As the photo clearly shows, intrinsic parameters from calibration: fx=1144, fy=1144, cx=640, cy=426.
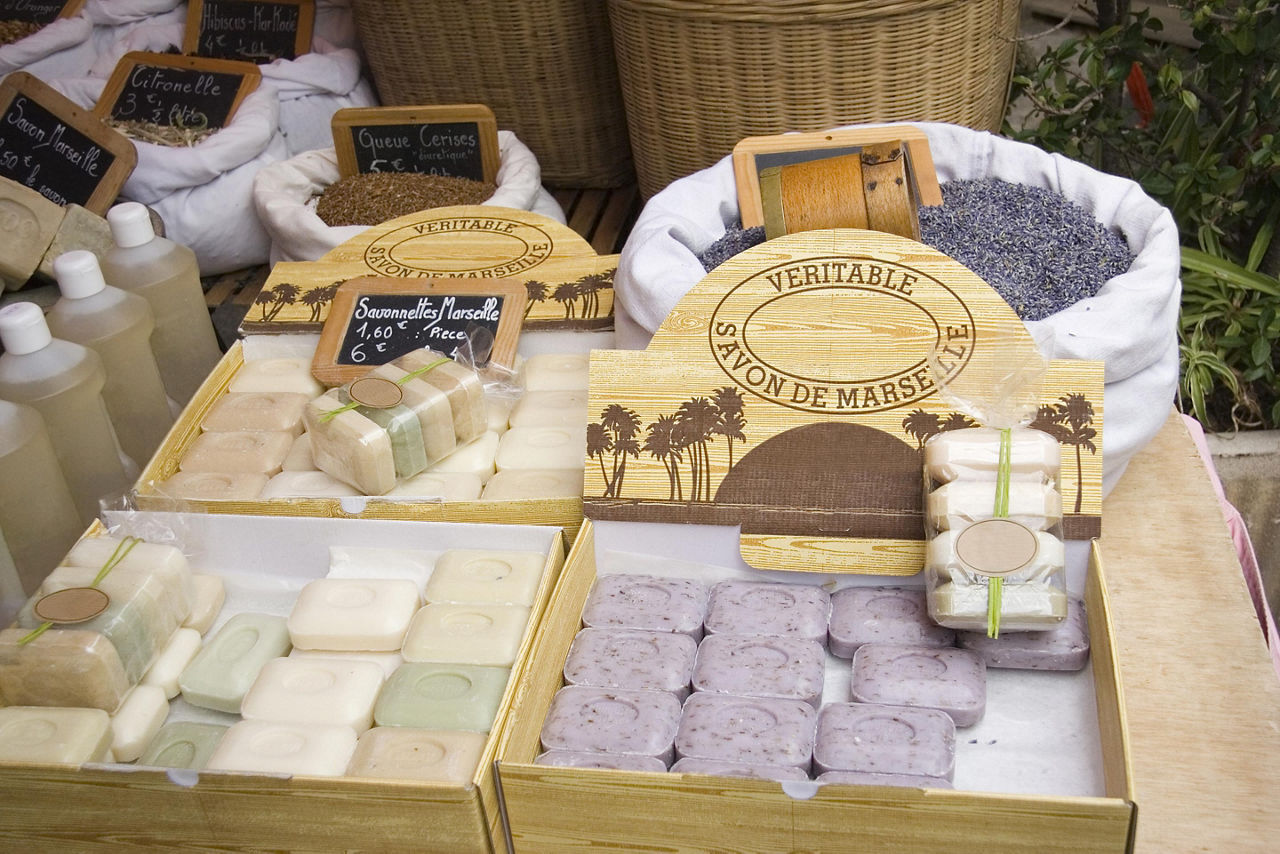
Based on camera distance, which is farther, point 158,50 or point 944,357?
point 158,50

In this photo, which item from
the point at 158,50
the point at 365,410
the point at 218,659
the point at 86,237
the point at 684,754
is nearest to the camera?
the point at 684,754

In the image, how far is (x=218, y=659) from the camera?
1285 millimetres

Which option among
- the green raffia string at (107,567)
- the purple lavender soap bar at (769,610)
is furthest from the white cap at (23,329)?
the purple lavender soap bar at (769,610)

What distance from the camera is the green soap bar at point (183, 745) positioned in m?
1.16

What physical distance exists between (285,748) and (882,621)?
25.2 inches

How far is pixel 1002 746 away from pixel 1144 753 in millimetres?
161

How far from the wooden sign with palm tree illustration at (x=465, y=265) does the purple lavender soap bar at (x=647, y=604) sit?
0.53 metres

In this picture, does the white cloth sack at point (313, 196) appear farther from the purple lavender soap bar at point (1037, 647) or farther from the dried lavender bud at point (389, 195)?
the purple lavender soap bar at point (1037, 647)

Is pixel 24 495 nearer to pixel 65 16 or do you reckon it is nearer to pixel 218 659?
pixel 218 659

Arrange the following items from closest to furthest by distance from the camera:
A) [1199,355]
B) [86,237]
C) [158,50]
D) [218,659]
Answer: [218,659] → [86,237] → [1199,355] → [158,50]

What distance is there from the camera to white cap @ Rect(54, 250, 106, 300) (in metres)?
1.65

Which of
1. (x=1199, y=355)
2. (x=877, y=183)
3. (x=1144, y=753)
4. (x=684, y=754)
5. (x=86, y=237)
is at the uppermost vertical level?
(x=877, y=183)

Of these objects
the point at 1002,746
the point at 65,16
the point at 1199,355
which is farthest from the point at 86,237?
the point at 1199,355

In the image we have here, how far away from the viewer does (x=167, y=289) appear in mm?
1839
